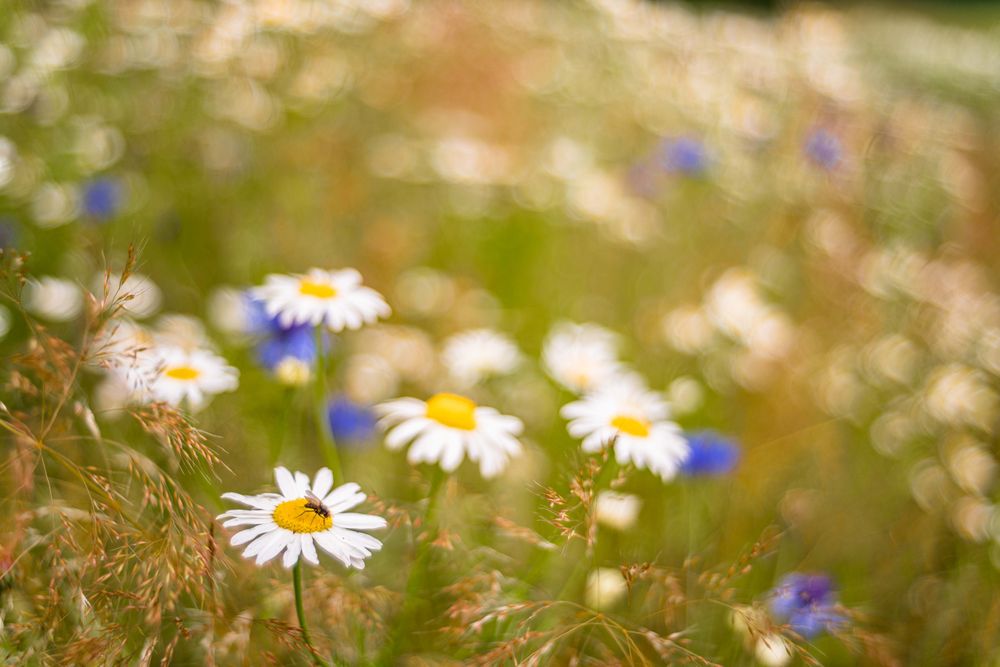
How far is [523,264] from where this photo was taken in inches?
98.2

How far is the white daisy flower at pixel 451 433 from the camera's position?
0.86 m

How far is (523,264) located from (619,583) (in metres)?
1.54

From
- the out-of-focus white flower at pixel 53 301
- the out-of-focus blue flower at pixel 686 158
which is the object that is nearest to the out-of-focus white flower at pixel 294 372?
the out-of-focus white flower at pixel 53 301

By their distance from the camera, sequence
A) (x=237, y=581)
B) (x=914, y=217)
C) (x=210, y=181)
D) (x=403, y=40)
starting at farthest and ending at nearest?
(x=914, y=217), (x=403, y=40), (x=210, y=181), (x=237, y=581)

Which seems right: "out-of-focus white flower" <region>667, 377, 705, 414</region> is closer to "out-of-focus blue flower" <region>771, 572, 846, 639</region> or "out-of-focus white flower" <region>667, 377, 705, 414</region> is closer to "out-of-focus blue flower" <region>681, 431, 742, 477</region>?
"out-of-focus blue flower" <region>681, 431, 742, 477</region>

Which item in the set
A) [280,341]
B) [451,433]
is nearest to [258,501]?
[451,433]

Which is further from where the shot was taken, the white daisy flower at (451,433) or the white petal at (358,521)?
the white daisy flower at (451,433)

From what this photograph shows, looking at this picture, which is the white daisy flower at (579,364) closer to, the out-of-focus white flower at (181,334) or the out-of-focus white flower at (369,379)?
the out-of-focus white flower at (369,379)

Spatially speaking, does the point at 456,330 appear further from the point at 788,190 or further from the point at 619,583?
the point at 788,190

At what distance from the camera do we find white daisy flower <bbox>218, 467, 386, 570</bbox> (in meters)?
0.66

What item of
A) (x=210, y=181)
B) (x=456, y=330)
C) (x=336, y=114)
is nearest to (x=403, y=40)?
(x=336, y=114)

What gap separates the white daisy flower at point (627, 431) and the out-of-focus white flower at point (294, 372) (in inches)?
15.8

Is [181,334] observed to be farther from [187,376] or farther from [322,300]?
[322,300]

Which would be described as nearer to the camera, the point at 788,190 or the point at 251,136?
the point at 251,136
